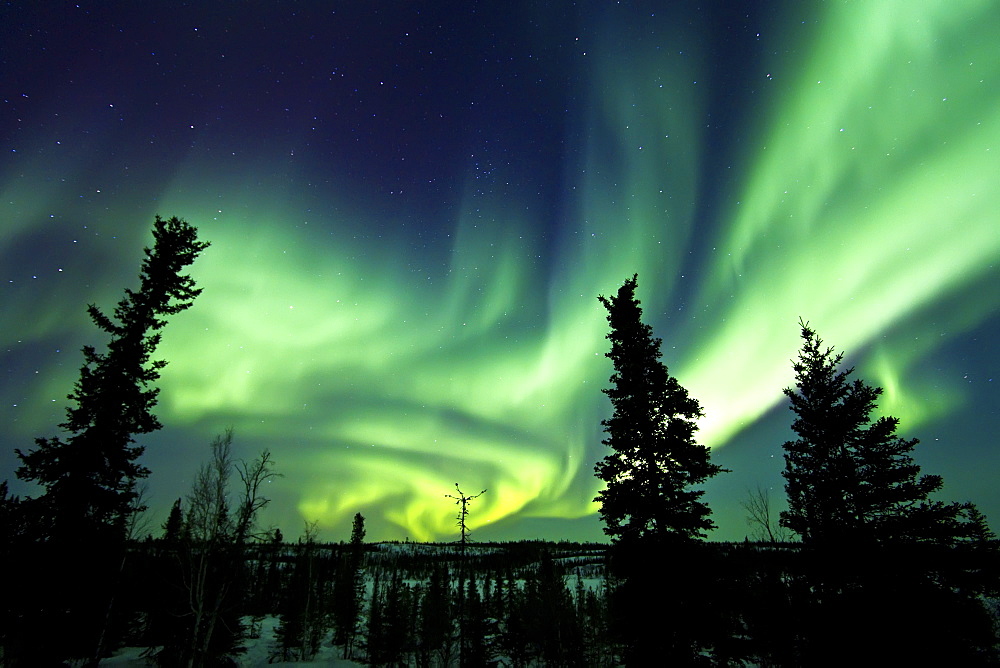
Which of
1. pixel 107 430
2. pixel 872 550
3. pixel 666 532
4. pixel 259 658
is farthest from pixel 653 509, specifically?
pixel 259 658

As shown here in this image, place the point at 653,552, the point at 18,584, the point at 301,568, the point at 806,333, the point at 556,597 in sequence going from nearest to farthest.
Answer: the point at 653,552 → the point at 18,584 → the point at 806,333 → the point at 556,597 → the point at 301,568

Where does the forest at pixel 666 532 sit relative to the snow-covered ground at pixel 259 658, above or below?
above

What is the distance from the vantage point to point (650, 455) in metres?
17.6

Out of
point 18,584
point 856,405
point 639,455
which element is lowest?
point 18,584

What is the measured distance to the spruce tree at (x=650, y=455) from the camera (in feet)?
55.0

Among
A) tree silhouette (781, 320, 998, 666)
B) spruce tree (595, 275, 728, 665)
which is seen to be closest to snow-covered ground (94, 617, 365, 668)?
spruce tree (595, 275, 728, 665)

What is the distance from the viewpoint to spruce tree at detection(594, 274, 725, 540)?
16.8 m

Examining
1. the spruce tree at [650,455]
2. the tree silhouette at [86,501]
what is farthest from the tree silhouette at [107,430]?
the spruce tree at [650,455]

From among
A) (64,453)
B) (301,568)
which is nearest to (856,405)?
(64,453)

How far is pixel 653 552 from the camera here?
16094mm

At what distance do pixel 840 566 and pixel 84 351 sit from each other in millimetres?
31209

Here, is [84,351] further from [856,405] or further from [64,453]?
[856,405]

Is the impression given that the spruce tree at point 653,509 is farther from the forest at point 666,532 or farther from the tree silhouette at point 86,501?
the tree silhouette at point 86,501

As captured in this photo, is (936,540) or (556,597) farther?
(556,597)
